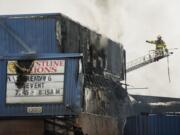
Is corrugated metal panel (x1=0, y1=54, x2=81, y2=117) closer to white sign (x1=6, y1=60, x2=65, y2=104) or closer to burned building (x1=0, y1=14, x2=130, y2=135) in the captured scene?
burned building (x1=0, y1=14, x2=130, y2=135)

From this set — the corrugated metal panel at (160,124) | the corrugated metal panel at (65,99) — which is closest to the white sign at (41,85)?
the corrugated metal panel at (65,99)

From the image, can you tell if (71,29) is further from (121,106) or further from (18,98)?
(121,106)

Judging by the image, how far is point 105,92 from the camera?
1714 inches

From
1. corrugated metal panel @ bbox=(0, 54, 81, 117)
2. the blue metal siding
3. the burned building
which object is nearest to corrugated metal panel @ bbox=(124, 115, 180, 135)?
the burned building

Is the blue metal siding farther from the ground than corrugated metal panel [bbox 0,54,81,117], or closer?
farther from the ground

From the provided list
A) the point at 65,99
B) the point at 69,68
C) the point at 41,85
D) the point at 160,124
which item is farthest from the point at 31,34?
the point at 160,124

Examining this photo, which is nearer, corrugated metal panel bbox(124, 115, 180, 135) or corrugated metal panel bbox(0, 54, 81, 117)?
corrugated metal panel bbox(0, 54, 81, 117)

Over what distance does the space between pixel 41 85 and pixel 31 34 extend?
6340 mm

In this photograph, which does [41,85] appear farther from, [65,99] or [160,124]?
[160,124]

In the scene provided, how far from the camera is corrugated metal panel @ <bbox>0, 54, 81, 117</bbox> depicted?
3409cm

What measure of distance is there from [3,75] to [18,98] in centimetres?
194

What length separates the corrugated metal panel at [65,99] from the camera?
3409 cm

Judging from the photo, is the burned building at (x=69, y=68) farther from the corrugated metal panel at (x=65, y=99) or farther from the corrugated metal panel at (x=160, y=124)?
the corrugated metal panel at (x=160, y=124)

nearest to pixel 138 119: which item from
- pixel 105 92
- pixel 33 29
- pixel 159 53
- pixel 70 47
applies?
pixel 105 92
